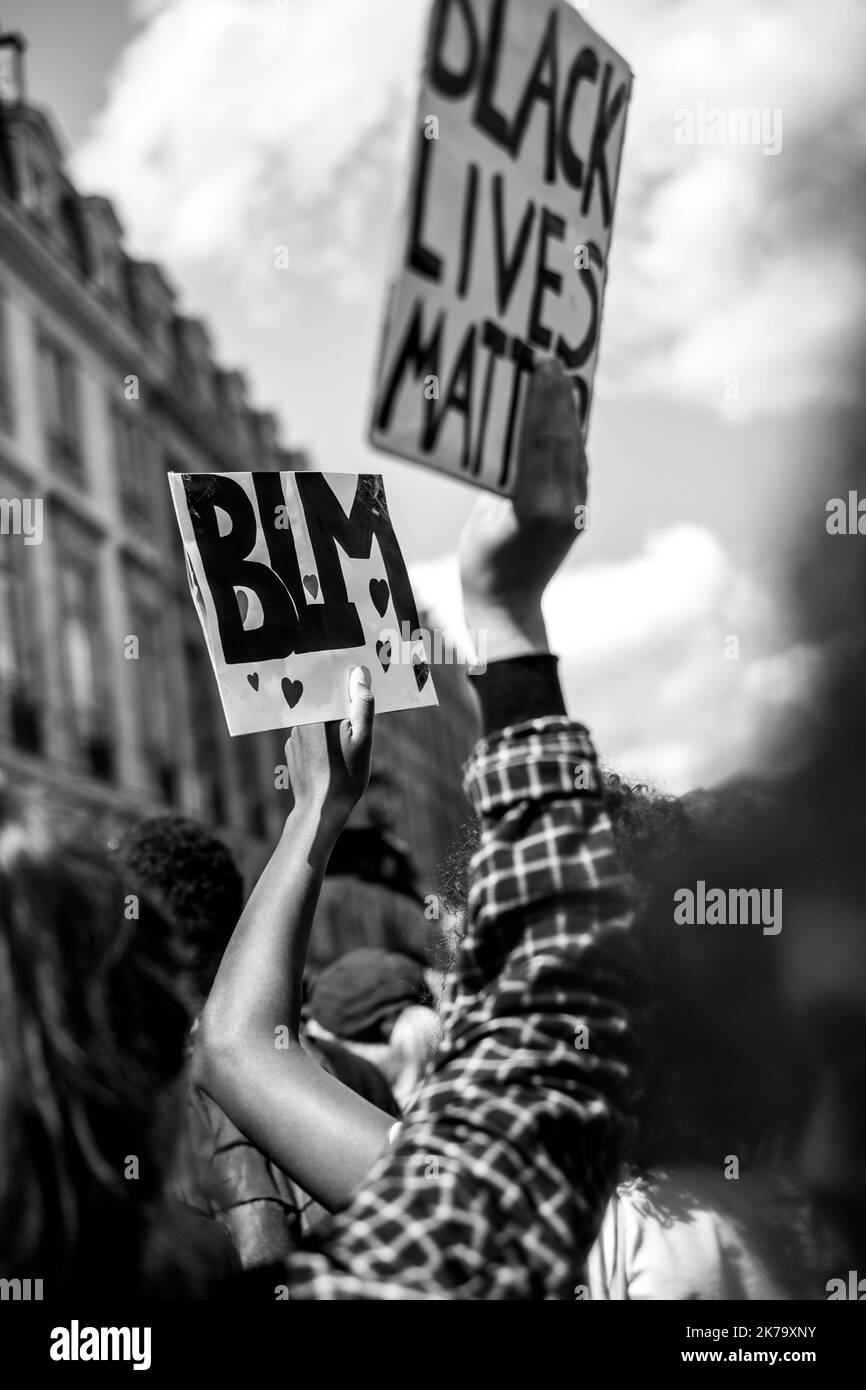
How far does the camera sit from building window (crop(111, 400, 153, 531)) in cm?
1856

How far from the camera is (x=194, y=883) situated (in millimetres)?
2682

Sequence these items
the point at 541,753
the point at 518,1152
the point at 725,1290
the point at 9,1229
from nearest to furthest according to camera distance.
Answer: the point at 9,1229 < the point at 518,1152 < the point at 541,753 < the point at 725,1290

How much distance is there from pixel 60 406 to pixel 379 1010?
46.1ft

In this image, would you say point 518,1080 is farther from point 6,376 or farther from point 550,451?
point 6,376

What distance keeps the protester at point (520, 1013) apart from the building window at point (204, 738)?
17.6 metres

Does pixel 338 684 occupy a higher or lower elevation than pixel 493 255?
lower

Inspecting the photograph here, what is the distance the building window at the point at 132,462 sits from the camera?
18.6 meters

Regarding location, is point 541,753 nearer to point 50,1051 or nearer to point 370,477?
point 50,1051

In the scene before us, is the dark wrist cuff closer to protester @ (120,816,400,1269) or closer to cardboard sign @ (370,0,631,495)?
cardboard sign @ (370,0,631,495)

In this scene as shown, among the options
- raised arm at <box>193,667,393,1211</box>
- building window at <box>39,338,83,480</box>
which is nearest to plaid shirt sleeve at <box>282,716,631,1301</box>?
raised arm at <box>193,667,393,1211</box>

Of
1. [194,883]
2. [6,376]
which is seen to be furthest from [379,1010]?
[6,376]

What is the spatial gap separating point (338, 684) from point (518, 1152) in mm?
892
